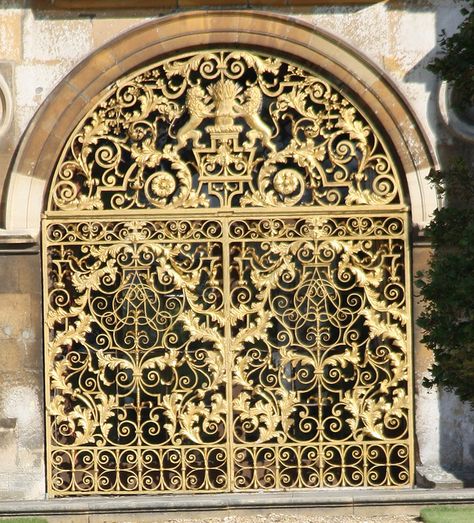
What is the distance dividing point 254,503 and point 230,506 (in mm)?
171

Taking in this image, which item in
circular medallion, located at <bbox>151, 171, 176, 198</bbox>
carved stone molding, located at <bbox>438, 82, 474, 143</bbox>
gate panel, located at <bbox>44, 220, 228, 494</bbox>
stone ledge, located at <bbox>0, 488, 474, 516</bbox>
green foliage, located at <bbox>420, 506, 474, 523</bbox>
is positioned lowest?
green foliage, located at <bbox>420, 506, 474, 523</bbox>

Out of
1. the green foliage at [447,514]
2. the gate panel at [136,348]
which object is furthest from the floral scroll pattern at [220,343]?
the green foliage at [447,514]

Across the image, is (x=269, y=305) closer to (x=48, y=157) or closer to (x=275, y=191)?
(x=275, y=191)

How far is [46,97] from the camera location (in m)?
9.67

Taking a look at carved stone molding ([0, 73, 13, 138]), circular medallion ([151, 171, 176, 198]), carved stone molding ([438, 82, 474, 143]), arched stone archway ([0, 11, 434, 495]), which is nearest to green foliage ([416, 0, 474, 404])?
carved stone molding ([438, 82, 474, 143])

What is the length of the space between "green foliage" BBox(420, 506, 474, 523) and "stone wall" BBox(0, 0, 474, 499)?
1.33ft

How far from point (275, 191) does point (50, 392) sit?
85.7 inches

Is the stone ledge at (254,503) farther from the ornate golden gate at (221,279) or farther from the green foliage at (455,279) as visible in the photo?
the green foliage at (455,279)

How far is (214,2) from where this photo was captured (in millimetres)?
9695

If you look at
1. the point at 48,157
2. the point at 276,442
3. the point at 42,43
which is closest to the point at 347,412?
the point at 276,442

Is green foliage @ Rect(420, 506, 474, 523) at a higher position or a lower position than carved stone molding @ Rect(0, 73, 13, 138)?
lower

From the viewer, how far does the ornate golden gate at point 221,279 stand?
9766 millimetres

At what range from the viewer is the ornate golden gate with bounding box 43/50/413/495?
977 cm

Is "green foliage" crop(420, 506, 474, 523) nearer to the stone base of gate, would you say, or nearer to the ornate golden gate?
the stone base of gate
